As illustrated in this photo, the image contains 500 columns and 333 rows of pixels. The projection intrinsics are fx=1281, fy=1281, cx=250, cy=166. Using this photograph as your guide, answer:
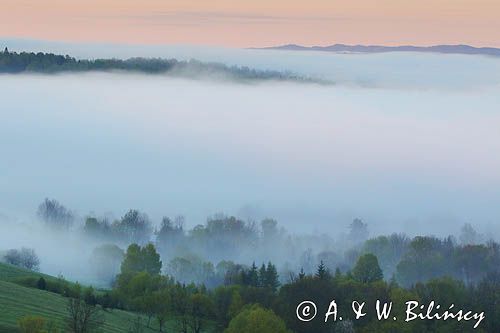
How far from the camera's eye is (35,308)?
80938mm

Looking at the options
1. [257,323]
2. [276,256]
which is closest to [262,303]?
[257,323]

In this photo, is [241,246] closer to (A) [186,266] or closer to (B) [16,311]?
(A) [186,266]

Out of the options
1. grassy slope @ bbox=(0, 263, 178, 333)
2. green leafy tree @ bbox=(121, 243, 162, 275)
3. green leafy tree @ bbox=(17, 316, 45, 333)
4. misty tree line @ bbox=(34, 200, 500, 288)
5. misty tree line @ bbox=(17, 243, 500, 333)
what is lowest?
green leafy tree @ bbox=(17, 316, 45, 333)

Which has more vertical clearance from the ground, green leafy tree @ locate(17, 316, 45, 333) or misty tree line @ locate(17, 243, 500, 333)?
misty tree line @ locate(17, 243, 500, 333)

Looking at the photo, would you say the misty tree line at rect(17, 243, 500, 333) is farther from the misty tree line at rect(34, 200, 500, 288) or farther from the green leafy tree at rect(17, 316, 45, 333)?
the misty tree line at rect(34, 200, 500, 288)

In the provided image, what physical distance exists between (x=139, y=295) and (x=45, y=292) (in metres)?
10.5

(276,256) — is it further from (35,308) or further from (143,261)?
(35,308)

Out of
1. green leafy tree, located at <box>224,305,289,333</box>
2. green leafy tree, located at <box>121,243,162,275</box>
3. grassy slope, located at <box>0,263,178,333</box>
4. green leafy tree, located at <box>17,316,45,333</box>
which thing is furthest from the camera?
green leafy tree, located at <box>121,243,162,275</box>

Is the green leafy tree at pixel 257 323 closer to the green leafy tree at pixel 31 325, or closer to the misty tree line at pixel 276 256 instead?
the green leafy tree at pixel 31 325

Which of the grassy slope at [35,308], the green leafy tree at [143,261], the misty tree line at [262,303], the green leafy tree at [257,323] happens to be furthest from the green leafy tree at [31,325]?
the green leafy tree at [143,261]

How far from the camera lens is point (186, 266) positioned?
147 meters

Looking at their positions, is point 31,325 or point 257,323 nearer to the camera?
point 31,325

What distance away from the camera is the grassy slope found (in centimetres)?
7662

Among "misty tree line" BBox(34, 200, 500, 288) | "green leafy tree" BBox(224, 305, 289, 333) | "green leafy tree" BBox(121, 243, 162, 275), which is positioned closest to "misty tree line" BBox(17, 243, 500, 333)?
"green leafy tree" BBox(224, 305, 289, 333)
